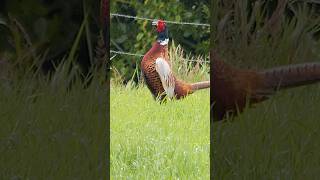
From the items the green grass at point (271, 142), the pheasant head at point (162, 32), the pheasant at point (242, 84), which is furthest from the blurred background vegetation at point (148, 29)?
the green grass at point (271, 142)

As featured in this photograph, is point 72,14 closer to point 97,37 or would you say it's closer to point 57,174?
point 97,37

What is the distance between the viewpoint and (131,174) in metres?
3.37

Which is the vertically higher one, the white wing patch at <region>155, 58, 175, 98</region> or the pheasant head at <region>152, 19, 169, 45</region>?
the pheasant head at <region>152, 19, 169, 45</region>

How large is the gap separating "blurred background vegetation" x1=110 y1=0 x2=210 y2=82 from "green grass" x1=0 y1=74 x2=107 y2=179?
0.71 ft

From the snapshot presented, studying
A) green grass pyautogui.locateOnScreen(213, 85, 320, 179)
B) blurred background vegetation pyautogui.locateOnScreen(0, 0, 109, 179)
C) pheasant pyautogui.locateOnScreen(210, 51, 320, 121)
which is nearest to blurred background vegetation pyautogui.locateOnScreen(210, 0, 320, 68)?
pheasant pyautogui.locateOnScreen(210, 51, 320, 121)

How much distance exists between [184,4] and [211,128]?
686 millimetres

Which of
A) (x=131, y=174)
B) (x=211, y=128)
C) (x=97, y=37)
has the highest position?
(x=97, y=37)

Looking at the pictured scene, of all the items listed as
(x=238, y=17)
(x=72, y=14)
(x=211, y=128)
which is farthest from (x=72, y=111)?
(x=238, y=17)

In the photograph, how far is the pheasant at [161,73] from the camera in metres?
3.40

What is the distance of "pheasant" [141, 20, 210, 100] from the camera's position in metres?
3.40

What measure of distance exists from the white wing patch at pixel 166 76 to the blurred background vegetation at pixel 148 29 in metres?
0.11

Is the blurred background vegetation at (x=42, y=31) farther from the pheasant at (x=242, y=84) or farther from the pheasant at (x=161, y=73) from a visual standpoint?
the pheasant at (x=242, y=84)

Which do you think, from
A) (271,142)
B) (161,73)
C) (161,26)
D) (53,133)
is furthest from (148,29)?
(271,142)

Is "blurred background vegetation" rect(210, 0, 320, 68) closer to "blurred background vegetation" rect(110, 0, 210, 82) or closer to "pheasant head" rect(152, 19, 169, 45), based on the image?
"blurred background vegetation" rect(110, 0, 210, 82)
